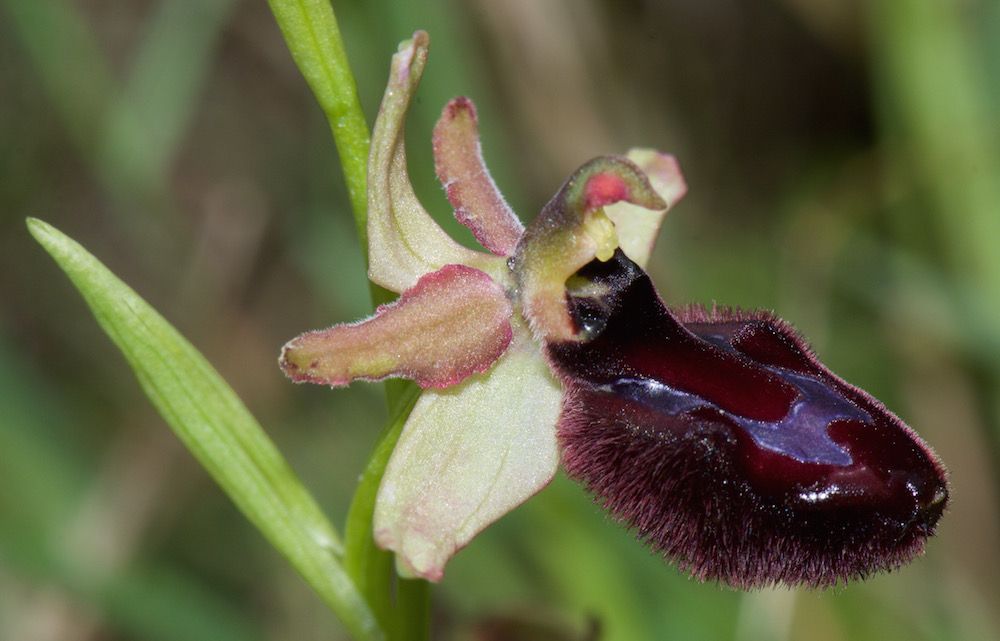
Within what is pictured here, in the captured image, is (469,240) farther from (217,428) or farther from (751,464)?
(751,464)

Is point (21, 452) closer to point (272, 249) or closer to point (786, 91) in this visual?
point (272, 249)

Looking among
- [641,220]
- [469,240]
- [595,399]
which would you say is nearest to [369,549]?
[595,399]

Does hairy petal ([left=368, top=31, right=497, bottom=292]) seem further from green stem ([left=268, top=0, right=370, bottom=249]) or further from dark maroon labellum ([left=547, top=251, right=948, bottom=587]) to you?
dark maroon labellum ([left=547, top=251, right=948, bottom=587])

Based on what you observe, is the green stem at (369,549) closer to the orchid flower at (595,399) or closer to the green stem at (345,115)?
the green stem at (345,115)

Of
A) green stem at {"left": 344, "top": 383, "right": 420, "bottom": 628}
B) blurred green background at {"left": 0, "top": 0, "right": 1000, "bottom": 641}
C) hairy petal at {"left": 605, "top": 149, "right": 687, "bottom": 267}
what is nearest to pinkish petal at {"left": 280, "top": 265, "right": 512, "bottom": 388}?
green stem at {"left": 344, "top": 383, "right": 420, "bottom": 628}

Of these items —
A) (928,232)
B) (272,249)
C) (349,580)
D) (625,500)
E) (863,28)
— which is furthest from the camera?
(272,249)

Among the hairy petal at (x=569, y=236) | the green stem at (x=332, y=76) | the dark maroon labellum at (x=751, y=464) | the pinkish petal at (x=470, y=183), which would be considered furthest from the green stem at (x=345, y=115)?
the dark maroon labellum at (x=751, y=464)

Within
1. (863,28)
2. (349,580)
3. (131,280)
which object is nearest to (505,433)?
(349,580)
